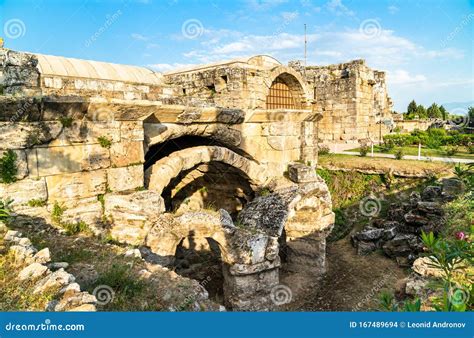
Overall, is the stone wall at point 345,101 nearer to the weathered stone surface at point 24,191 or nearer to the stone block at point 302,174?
the stone block at point 302,174

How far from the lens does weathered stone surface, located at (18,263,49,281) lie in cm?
272

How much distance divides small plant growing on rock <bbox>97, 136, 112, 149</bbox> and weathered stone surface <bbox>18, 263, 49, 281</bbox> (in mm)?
2317

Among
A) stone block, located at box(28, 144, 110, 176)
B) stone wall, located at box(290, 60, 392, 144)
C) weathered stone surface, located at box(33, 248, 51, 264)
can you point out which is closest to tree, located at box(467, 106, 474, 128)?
stone wall, located at box(290, 60, 392, 144)

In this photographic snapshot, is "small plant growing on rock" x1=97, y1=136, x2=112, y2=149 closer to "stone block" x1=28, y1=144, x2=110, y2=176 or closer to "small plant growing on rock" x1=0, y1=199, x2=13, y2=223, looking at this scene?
"stone block" x1=28, y1=144, x2=110, y2=176

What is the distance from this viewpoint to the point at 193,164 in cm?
632

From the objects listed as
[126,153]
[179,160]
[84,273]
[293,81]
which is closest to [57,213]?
[126,153]

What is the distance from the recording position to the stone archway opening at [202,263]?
24.6 ft

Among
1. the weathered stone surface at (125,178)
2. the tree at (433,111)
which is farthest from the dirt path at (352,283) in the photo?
the tree at (433,111)

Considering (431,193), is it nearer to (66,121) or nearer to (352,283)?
(352,283)

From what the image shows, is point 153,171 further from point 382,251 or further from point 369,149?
point 369,149

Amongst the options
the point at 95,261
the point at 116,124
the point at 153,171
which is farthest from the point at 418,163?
the point at 95,261

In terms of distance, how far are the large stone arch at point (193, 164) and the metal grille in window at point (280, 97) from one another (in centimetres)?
355

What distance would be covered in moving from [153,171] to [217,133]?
67.3 inches

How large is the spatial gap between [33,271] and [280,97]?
9698 millimetres
